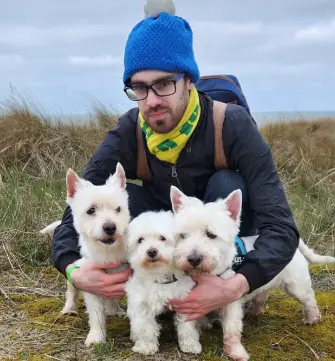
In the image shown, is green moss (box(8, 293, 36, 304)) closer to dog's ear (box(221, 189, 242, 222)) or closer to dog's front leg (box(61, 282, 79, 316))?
dog's front leg (box(61, 282, 79, 316))

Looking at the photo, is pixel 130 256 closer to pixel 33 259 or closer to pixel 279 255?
pixel 279 255

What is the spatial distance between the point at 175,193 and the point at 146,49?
38.8 inches

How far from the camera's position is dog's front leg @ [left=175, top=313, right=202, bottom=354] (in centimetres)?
350

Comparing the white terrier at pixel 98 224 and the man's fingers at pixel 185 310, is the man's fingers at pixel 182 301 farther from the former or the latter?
the white terrier at pixel 98 224

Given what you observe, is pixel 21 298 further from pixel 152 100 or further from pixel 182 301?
pixel 152 100

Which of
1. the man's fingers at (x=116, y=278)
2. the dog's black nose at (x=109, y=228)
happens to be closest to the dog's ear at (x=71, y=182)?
the dog's black nose at (x=109, y=228)

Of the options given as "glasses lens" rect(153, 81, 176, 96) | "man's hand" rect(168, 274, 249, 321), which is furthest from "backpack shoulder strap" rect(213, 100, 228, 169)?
"man's hand" rect(168, 274, 249, 321)

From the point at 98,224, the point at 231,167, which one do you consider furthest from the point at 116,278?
the point at 231,167

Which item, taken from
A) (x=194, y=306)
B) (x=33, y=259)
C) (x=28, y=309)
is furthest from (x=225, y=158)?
(x=33, y=259)

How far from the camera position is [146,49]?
371cm

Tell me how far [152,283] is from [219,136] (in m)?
1.16

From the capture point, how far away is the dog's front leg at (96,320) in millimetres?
3675

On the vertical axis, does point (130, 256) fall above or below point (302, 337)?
above

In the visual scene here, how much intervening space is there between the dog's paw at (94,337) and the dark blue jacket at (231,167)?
1.72 ft
